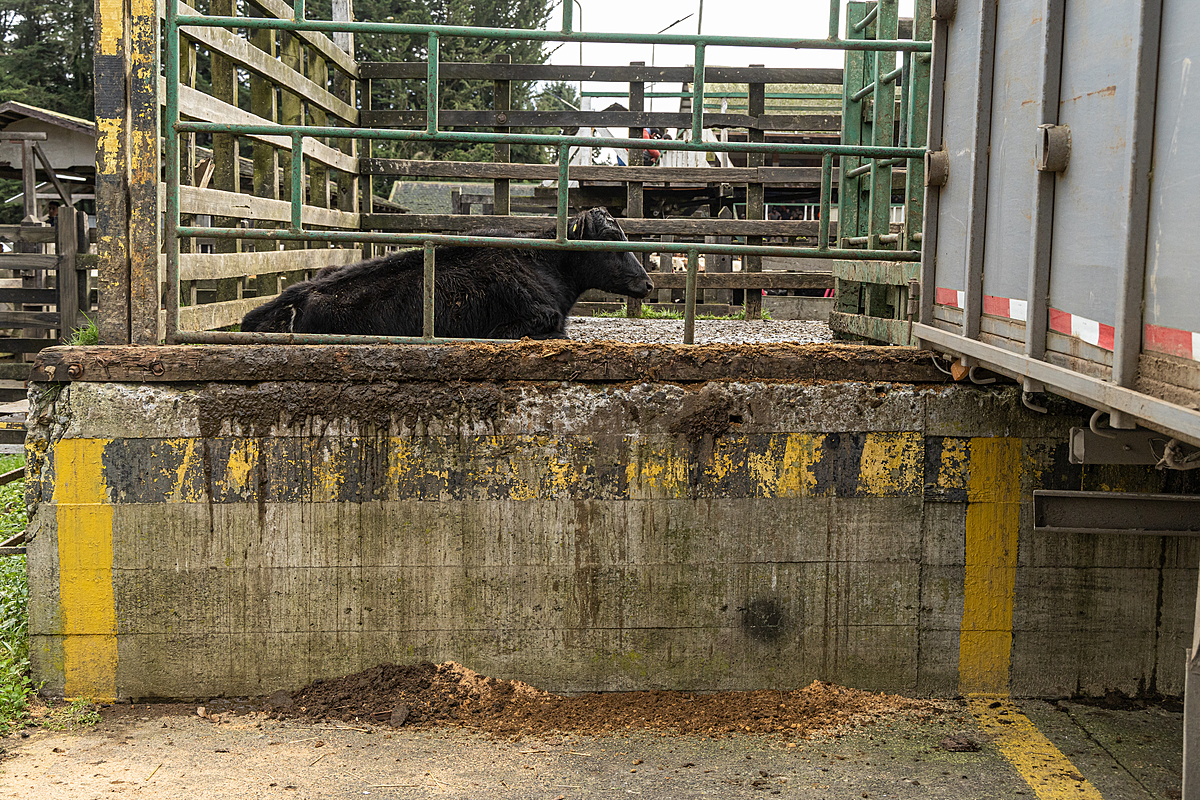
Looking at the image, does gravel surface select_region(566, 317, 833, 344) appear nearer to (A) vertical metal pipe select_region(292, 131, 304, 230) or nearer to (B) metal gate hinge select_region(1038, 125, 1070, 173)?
(A) vertical metal pipe select_region(292, 131, 304, 230)

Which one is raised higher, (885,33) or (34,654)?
(885,33)

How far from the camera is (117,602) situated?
163 inches

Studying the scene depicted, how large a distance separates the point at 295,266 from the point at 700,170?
422 centimetres

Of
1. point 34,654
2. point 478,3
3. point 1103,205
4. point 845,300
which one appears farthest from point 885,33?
point 478,3

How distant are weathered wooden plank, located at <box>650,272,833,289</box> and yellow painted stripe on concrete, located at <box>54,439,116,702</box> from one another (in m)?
6.05

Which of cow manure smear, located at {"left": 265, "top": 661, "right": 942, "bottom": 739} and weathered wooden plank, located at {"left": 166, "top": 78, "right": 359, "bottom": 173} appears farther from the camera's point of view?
weathered wooden plank, located at {"left": 166, "top": 78, "right": 359, "bottom": 173}

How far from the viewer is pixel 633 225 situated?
31.1ft

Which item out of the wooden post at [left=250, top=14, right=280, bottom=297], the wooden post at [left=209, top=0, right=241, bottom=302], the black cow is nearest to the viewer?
the black cow

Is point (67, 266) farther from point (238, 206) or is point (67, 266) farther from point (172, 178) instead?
point (172, 178)

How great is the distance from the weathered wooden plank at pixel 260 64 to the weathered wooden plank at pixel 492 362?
1.59 metres

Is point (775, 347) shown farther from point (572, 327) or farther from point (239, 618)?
point (572, 327)

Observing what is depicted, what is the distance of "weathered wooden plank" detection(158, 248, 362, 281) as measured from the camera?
15.4ft

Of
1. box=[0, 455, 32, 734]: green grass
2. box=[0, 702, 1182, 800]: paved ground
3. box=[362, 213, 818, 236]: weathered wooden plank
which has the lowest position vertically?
box=[0, 702, 1182, 800]: paved ground

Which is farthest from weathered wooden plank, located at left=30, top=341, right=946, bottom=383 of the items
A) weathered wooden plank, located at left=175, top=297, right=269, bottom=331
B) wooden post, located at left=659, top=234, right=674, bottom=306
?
wooden post, located at left=659, top=234, right=674, bottom=306
